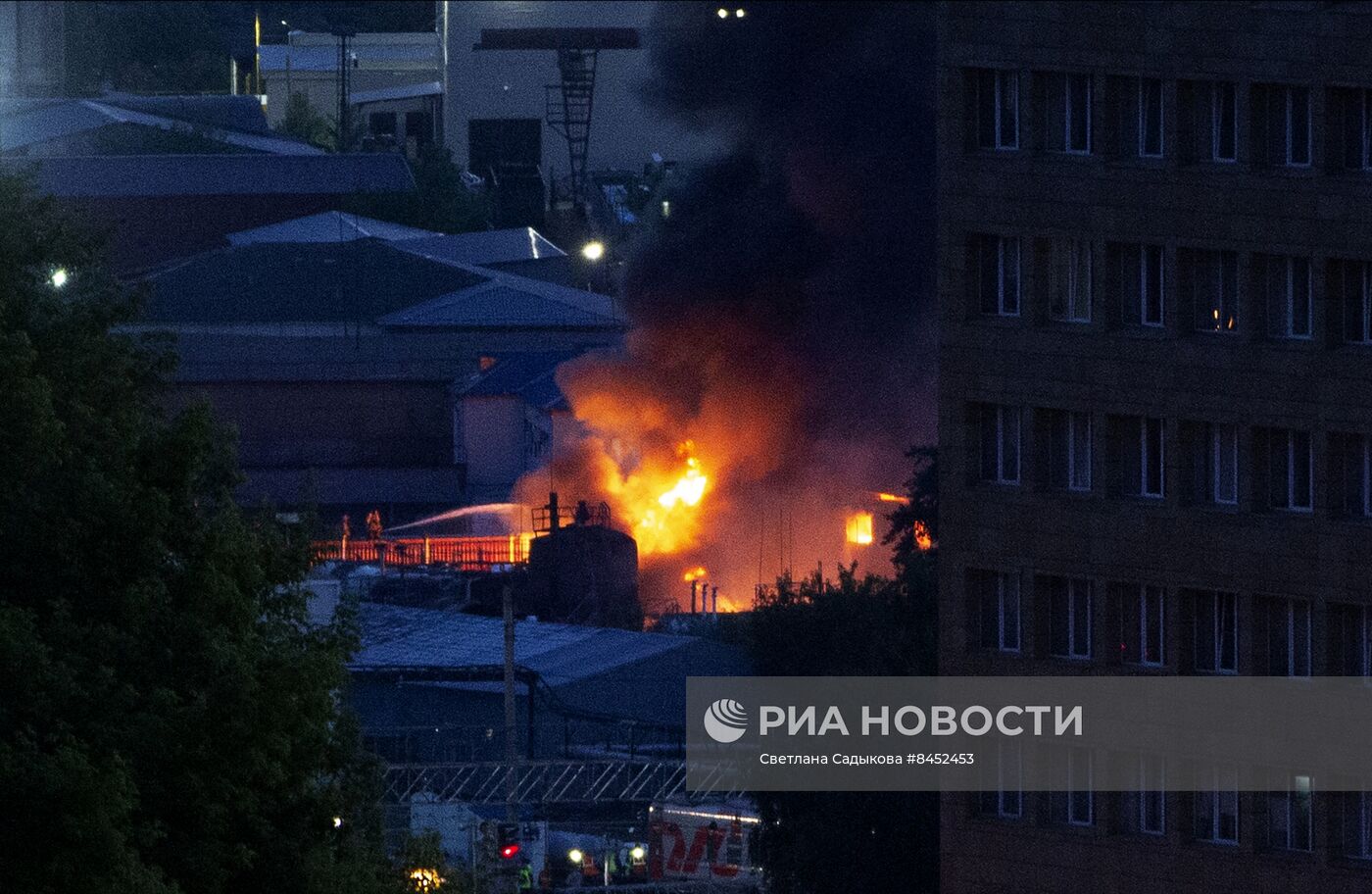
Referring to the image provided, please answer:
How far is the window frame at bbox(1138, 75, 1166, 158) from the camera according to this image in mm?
28641

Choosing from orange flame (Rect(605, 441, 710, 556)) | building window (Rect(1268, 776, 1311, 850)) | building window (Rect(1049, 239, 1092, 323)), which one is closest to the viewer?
building window (Rect(1268, 776, 1311, 850))

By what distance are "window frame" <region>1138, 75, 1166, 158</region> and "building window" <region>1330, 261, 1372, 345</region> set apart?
2.19 meters

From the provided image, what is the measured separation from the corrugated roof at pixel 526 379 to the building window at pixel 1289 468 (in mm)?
42487

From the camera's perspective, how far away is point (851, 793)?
126 feet

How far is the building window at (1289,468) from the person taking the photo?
27922 mm

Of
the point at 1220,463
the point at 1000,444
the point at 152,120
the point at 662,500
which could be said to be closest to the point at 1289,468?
the point at 1220,463

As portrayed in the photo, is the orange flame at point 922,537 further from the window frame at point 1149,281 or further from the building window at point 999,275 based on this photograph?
the window frame at point 1149,281

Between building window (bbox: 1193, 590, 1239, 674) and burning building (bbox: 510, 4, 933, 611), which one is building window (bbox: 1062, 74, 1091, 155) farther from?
burning building (bbox: 510, 4, 933, 611)

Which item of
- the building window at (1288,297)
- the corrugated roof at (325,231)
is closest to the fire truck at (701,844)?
the building window at (1288,297)

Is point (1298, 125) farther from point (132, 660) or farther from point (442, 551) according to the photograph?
point (442, 551)

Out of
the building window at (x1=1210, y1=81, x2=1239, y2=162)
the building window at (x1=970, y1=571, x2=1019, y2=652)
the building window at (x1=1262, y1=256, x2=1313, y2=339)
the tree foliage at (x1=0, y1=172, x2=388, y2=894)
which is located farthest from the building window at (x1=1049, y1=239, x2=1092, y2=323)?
the tree foliage at (x1=0, y1=172, x2=388, y2=894)

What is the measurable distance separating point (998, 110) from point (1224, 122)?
2445mm

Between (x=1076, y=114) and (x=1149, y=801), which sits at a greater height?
(x=1076, y=114)

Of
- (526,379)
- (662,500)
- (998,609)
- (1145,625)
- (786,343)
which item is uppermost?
(786,343)
